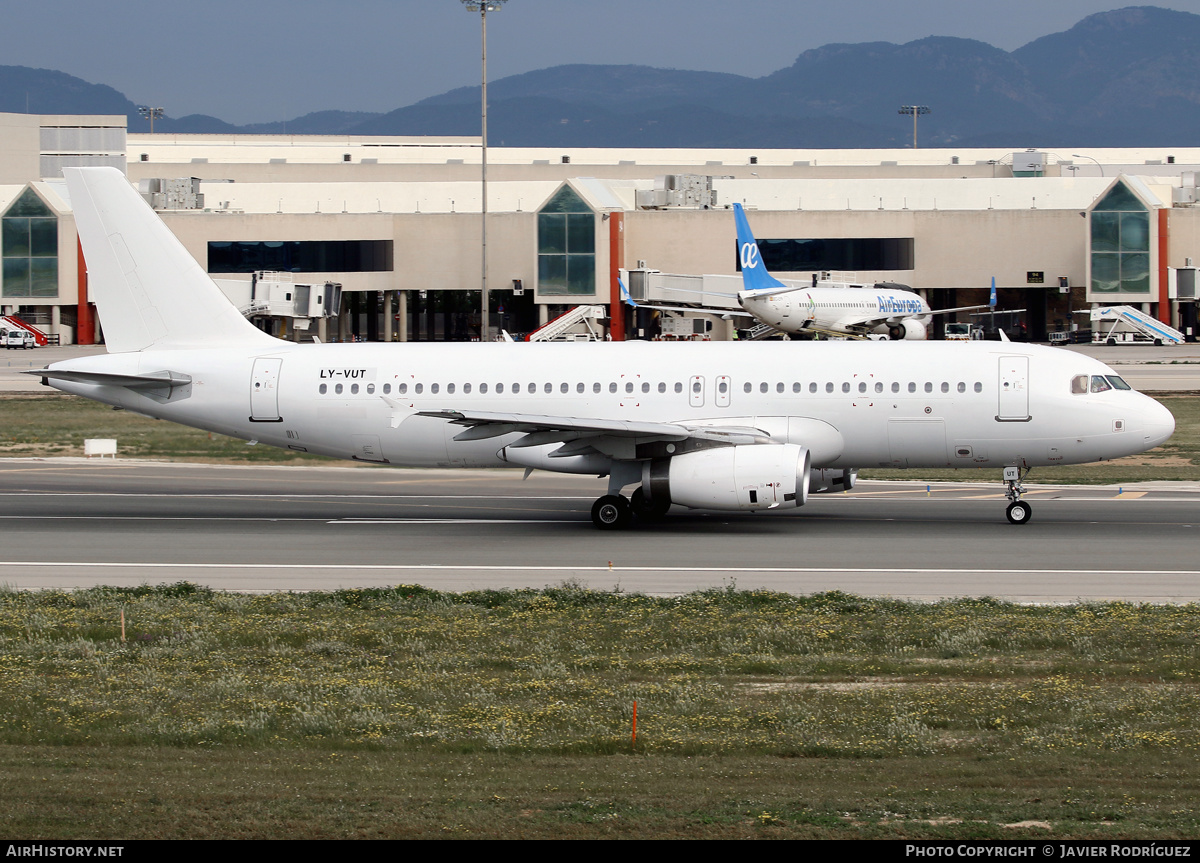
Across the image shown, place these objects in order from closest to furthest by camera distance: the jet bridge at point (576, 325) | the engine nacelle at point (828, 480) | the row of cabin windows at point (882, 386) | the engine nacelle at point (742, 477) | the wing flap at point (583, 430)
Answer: the engine nacelle at point (742, 477) → the wing flap at point (583, 430) → the row of cabin windows at point (882, 386) → the engine nacelle at point (828, 480) → the jet bridge at point (576, 325)

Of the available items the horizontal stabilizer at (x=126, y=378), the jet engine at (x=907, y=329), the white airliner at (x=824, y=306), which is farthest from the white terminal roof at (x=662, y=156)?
the horizontal stabilizer at (x=126, y=378)

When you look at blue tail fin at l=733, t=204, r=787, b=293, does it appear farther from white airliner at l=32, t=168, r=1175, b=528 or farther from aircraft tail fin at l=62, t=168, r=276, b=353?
aircraft tail fin at l=62, t=168, r=276, b=353

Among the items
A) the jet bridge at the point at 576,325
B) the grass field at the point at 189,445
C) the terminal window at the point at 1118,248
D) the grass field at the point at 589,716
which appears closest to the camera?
the grass field at the point at 589,716

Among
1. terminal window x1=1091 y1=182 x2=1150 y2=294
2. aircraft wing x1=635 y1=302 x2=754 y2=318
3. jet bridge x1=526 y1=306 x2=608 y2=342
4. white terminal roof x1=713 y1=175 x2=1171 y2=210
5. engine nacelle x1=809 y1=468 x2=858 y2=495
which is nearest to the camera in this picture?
engine nacelle x1=809 y1=468 x2=858 y2=495

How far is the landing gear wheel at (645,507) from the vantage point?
30.2 meters

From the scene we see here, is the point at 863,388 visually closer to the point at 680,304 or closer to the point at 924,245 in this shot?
the point at 680,304

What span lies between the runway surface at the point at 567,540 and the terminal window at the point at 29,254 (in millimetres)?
70076

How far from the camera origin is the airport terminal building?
103 m

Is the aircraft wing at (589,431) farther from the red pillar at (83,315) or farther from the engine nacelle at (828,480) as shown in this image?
the red pillar at (83,315)

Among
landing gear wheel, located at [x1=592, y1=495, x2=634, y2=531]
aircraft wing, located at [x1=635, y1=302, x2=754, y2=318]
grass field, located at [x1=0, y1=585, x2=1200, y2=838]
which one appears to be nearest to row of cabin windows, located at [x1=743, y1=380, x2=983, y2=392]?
landing gear wheel, located at [x1=592, y1=495, x2=634, y2=531]

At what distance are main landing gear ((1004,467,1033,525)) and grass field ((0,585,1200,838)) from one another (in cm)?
954

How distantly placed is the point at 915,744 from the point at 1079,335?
9421cm

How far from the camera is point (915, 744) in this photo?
13.1 m

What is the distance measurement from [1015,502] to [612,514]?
8.70 meters
